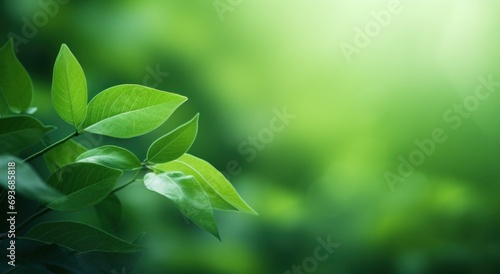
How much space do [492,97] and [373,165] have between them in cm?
35

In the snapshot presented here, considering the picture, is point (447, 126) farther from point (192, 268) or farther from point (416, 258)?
point (192, 268)

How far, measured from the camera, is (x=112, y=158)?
29.7 inches

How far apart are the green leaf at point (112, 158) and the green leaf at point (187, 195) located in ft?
0.11

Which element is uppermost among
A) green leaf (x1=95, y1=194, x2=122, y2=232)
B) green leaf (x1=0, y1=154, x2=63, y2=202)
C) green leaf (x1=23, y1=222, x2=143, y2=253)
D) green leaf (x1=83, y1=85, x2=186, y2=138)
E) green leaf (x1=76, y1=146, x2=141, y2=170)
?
green leaf (x1=83, y1=85, x2=186, y2=138)

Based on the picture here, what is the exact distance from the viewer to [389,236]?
1351mm

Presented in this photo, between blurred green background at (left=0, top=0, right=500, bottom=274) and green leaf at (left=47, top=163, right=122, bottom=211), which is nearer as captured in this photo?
green leaf at (left=47, top=163, right=122, bottom=211)

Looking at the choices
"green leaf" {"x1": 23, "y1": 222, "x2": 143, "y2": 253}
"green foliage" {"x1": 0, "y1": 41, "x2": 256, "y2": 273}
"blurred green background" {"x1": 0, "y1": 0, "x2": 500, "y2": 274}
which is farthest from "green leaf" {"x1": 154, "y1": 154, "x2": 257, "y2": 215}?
"blurred green background" {"x1": 0, "y1": 0, "x2": 500, "y2": 274}

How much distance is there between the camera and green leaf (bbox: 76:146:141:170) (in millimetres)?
746

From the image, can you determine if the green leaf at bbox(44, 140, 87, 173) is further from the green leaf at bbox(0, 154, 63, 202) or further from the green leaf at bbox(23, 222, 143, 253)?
the green leaf at bbox(0, 154, 63, 202)

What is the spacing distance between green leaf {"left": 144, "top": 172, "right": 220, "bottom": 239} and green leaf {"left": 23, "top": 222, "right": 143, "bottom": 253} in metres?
0.09

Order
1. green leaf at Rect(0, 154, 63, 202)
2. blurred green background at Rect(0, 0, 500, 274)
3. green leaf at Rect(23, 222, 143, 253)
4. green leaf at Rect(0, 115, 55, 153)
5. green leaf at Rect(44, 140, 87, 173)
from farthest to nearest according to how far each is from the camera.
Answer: blurred green background at Rect(0, 0, 500, 274) < green leaf at Rect(44, 140, 87, 173) < green leaf at Rect(23, 222, 143, 253) < green leaf at Rect(0, 115, 55, 153) < green leaf at Rect(0, 154, 63, 202)

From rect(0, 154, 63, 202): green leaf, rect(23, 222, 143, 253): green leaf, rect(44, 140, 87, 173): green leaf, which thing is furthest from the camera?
rect(44, 140, 87, 173): green leaf

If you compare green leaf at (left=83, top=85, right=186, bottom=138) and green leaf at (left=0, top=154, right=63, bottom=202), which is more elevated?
green leaf at (left=83, top=85, right=186, bottom=138)

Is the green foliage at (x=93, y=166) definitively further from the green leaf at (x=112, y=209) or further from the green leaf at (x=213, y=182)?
the green leaf at (x=112, y=209)
